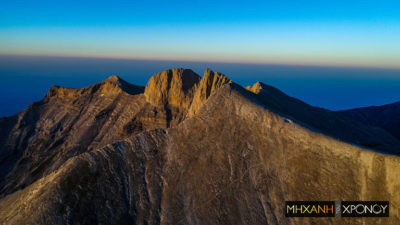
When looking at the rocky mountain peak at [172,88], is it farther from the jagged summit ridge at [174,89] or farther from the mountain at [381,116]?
the mountain at [381,116]

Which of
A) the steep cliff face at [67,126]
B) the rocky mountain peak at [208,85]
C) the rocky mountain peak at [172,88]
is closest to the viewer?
the rocky mountain peak at [208,85]

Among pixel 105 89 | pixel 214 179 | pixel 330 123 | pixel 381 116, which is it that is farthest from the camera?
pixel 381 116

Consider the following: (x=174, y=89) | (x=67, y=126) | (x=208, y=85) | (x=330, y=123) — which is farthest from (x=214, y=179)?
(x=67, y=126)

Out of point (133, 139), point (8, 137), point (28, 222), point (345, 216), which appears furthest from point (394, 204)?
point (8, 137)

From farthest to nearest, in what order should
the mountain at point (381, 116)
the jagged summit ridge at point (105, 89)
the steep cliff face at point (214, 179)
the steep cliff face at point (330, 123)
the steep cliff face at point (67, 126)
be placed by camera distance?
the mountain at point (381, 116), the jagged summit ridge at point (105, 89), the steep cliff face at point (67, 126), the steep cliff face at point (330, 123), the steep cliff face at point (214, 179)

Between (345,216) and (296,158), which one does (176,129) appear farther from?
(345,216)

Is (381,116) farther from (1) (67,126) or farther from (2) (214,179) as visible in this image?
(1) (67,126)

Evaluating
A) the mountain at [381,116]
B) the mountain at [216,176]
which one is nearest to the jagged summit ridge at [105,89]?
the mountain at [216,176]

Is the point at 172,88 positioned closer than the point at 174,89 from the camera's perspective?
No
